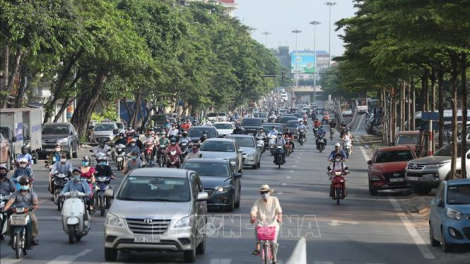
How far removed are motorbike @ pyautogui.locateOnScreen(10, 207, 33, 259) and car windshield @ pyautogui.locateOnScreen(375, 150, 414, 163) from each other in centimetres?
1894

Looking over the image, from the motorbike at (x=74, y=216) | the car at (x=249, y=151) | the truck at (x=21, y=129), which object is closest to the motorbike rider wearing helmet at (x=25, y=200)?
the motorbike at (x=74, y=216)

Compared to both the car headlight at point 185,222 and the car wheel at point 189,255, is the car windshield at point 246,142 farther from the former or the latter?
the car headlight at point 185,222

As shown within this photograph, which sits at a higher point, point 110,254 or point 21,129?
point 21,129

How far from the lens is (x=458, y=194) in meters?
21.2

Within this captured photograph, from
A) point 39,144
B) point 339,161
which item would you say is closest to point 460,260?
point 339,161

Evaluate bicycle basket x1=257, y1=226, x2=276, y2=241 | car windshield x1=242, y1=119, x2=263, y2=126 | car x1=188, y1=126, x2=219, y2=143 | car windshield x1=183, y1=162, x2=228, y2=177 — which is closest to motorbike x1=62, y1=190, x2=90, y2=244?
bicycle basket x1=257, y1=226, x2=276, y2=241

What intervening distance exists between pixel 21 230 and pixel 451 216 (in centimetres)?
789

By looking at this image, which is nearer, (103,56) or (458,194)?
(458,194)

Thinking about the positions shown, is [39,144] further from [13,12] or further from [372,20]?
[372,20]

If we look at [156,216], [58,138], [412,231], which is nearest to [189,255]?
[156,216]

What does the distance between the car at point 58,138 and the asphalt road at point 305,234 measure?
41.3 feet

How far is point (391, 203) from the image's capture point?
32.9m

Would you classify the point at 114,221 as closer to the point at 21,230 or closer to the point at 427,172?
the point at 21,230

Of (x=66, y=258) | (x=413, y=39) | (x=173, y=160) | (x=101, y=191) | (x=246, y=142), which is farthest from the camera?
(x=246, y=142)
